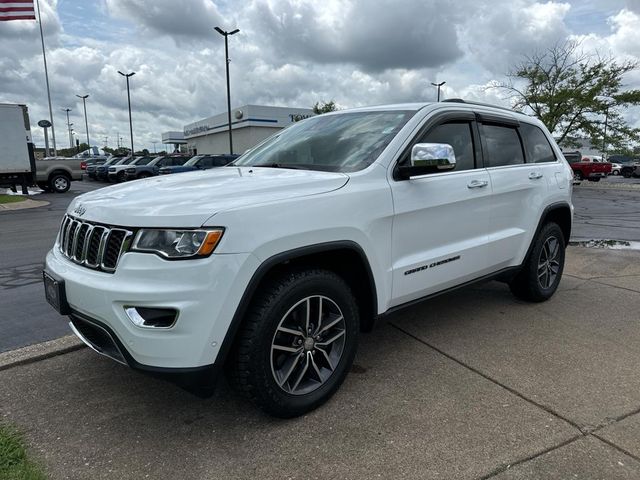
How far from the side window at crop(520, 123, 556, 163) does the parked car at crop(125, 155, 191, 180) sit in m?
23.5

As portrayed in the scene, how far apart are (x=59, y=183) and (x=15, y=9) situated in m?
6.78

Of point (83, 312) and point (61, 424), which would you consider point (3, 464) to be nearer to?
point (61, 424)

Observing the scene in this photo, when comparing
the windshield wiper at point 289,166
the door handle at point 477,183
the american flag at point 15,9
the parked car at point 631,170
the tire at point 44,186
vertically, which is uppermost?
the american flag at point 15,9

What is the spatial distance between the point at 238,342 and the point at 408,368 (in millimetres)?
1426

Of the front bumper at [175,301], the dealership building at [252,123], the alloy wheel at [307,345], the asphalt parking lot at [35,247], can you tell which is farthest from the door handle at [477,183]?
the dealership building at [252,123]

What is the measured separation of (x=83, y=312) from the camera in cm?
254

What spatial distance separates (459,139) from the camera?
3.85 m

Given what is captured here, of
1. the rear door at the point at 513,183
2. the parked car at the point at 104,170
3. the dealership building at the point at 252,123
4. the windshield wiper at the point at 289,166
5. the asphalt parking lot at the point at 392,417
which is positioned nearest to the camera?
the asphalt parking lot at the point at 392,417

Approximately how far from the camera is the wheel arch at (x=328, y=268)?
242cm

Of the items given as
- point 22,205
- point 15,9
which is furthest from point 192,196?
point 15,9

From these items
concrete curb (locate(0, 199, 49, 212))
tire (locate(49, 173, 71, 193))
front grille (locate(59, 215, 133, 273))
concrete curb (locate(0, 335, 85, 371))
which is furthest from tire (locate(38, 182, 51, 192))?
front grille (locate(59, 215, 133, 273))

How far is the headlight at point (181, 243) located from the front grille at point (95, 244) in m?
0.13

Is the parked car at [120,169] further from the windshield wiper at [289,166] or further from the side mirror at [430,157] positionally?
the side mirror at [430,157]

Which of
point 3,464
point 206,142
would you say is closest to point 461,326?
point 3,464
